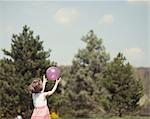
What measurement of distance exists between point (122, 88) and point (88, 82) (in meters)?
0.74

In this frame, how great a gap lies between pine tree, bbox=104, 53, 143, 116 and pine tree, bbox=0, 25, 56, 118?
1.40m

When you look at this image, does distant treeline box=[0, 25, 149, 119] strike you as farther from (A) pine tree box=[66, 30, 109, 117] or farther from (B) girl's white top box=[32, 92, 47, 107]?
(B) girl's white top box=[32, 92, 47, 107]

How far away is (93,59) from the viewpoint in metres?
9.64

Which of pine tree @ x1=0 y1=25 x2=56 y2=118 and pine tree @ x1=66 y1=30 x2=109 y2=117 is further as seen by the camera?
pine tree @ x1=66 y1=30 x2=109 y2=117

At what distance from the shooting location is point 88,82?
9594 mm

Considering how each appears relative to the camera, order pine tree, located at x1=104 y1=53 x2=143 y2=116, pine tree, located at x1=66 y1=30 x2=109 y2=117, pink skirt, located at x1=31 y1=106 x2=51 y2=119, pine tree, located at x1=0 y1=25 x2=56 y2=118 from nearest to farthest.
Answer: pink skirt, located at x1=31 y1=106 x2=51 y2=119 < pine tree, located at x1=0 y1=25 x2=56 y2=118 < pine tree, located at x1=104 y1=53 x2=143 y2=116 < pine tree, located at x1=66 y1=30 x2=109 y2=117

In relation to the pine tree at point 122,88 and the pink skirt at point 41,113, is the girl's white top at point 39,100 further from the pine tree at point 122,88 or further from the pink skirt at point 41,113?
the pine tree at point 122,88

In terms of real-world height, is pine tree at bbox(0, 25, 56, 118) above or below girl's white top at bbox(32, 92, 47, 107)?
above

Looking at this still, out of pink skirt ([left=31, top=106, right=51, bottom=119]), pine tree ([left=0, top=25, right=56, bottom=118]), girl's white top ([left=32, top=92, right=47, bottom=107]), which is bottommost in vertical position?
pink skirt ([left=31, top=106, right=51, bottom=119])

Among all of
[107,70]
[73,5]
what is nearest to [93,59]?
[107,70]

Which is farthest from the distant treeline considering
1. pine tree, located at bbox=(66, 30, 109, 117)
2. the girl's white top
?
the girl's white top

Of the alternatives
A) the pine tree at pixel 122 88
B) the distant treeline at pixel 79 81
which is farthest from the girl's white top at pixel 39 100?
the pine tree at pixel 122 88

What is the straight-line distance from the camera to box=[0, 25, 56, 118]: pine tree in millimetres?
8625

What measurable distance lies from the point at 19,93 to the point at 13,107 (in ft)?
1.09
